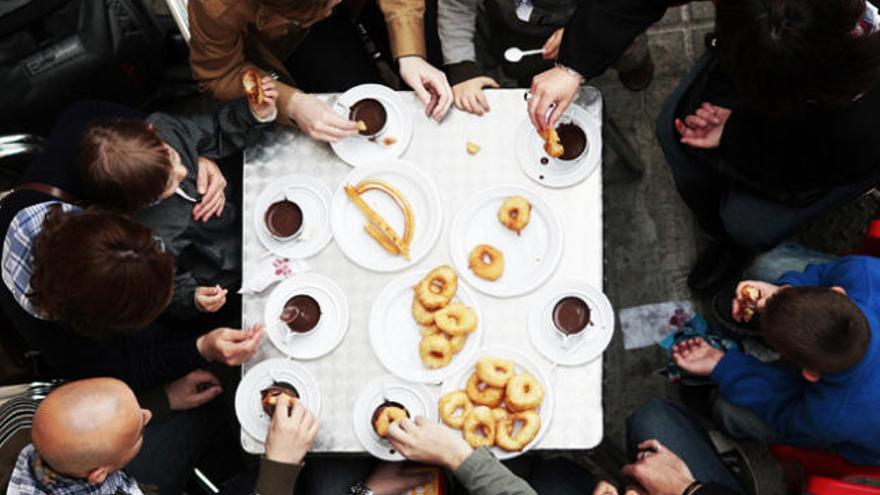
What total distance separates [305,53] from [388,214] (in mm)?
897

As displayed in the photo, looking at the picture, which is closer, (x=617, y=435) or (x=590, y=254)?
(x=590, y=254)

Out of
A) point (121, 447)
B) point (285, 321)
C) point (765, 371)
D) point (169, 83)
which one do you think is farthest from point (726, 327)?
point (169, 83)

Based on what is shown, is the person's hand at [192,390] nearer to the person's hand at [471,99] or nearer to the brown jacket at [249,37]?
the brown jacket at [249,37]

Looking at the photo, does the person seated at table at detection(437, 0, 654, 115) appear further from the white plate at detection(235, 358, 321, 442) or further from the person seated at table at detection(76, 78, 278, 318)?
the white plate at detection(235, 358, 321, 442)

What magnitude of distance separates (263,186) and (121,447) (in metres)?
0.87

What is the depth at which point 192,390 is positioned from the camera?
9.30 feet

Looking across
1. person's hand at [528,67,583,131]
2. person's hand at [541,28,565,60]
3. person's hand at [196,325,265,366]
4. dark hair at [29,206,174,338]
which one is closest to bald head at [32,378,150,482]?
dark hair at [29,206,174,338]

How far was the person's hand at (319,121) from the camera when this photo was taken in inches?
101

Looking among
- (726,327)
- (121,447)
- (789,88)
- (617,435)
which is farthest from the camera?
(617,435)

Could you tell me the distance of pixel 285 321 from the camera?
97.8 inches

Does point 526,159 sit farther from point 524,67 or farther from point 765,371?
point 765,371

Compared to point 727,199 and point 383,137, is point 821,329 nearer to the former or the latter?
point 727,199

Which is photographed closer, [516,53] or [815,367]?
[815,367]

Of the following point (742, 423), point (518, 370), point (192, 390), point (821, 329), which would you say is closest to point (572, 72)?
point (518, 370)
